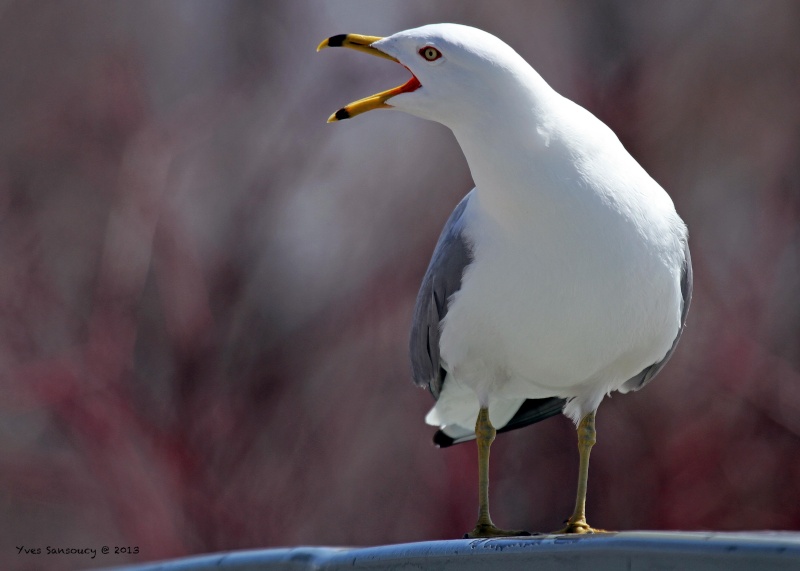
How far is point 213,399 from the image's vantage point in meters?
4.61

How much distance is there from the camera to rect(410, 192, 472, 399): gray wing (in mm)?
1997

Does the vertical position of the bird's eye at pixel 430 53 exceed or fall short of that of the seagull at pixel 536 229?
it exceeds it

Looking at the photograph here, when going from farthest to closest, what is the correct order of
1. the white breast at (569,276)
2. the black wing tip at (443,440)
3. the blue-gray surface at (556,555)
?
the black wing tip at (443,440) < the white breast at (569,276) < the blue-gray surface at (556,555)

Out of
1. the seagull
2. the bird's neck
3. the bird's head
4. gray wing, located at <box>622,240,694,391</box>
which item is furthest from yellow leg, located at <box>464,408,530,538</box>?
the bird's head

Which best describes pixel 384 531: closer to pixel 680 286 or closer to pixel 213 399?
pixel 213 399

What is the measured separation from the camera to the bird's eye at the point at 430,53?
1.87 meters

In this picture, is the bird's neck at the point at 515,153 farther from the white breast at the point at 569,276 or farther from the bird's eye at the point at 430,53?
the bird's eye at the point at 430,53

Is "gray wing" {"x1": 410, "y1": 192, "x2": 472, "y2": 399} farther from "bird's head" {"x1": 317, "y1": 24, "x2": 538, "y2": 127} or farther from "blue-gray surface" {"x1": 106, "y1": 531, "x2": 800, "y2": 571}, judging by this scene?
"blue-gray surface" {"x1": 106, "y1": 531, "x2": 800, "y2": 571}

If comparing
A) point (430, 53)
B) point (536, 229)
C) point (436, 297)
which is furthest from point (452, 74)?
point (436, 297)

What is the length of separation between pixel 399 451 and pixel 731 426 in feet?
4.09

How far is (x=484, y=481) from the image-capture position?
2062 mm

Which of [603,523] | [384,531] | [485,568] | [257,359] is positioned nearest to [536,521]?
[603,523]

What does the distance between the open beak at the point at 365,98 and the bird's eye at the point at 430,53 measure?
0.05 metres

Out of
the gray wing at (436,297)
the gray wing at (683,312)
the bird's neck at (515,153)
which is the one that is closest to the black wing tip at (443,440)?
the gray wing at (436,297)
